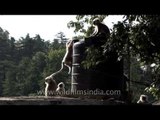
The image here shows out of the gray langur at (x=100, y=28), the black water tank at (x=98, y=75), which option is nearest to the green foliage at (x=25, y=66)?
the black water tank at (x=98, y=75)

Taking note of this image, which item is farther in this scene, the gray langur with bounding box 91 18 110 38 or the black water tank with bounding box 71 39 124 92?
the black water tank with bounding box 71 39 124 92

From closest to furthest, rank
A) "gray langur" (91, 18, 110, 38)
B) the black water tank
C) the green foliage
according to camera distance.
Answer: "gray langur" (91, 18, 110, 38) → the black water tank → the green foliage

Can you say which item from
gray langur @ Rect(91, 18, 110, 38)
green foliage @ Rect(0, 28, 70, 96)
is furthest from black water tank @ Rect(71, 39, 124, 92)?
green foliage @ Rect(0, 28, 70, 96)

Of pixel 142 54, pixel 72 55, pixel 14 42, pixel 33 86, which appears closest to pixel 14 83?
pixel 33 86

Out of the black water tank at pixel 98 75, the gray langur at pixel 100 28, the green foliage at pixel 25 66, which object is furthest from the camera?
the green foliage at pixel 25 66

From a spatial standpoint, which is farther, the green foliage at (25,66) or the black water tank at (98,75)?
the green foliage at (25,66)

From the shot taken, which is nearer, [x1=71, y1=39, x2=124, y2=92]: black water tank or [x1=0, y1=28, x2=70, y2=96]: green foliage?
[x1=71, y1=39, x2=124, y2=92]: black water tank

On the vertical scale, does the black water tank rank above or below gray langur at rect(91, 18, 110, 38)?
below

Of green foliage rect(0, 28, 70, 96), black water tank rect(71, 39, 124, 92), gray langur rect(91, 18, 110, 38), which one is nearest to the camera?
gray langur rect(91, 18, 110, 38)

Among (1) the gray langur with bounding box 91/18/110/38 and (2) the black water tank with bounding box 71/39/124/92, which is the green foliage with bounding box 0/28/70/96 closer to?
(2) the black water tank with bounding box 71/39/124/92

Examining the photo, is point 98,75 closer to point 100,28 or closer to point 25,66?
point 100,28

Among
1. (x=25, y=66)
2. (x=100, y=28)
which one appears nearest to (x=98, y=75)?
(x=100, y=28)

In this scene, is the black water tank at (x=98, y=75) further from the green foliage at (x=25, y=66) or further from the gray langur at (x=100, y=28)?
the green foliage at (x=25, y=66)

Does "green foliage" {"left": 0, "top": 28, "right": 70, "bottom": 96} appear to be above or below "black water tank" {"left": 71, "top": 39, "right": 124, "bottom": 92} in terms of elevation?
above
